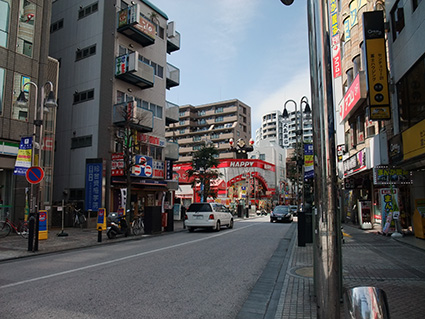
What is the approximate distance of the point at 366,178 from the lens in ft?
74.6

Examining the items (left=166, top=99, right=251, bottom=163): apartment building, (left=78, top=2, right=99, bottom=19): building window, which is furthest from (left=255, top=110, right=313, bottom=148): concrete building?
(left=78, top=2, right=99, bottom=19): building window

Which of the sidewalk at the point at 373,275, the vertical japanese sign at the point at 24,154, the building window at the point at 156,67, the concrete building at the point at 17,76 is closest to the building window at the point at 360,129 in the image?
the sidewalk at the point at 373,275

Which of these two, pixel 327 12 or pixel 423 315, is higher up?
pixel 327 12

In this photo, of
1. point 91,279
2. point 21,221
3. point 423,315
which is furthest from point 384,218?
point 21,221

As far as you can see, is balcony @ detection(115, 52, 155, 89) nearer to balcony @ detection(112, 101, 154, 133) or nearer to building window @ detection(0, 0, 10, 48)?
balcony @ detection(112, 101, 154, 133)

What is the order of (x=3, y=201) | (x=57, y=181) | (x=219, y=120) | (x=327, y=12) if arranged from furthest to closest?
(x=219, y=120) → (x=57, y=181) → (x=3, y=201) → (x=327, y=12)

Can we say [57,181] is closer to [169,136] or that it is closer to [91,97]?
[91,97]

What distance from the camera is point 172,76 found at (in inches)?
1341

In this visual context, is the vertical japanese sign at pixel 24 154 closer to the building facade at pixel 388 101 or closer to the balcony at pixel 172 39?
the building facade at pixel 388 101

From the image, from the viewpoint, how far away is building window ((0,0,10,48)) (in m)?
18.7

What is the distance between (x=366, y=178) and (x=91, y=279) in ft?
65.6

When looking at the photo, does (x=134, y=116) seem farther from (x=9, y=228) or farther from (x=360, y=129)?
(x=360, y=129)

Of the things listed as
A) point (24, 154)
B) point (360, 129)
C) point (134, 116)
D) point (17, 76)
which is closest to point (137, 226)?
point (24, 154)

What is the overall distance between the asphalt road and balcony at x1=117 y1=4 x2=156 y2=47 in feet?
68.1
